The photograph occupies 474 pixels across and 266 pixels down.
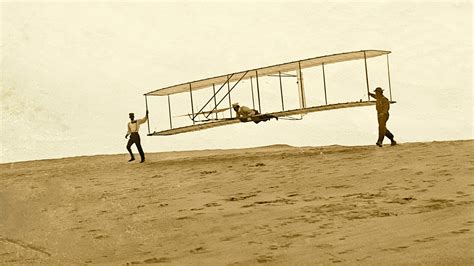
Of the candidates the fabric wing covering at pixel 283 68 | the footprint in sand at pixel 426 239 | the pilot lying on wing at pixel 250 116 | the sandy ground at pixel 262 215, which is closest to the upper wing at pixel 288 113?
the pilot lying on wing at pixel 250 116

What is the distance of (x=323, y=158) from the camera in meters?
17.5

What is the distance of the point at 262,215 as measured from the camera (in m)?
9.57

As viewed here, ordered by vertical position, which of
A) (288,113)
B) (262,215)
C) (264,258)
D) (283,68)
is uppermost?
(283,68)

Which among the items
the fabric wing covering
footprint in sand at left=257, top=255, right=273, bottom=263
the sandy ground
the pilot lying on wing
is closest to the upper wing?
the pilot lying on wing

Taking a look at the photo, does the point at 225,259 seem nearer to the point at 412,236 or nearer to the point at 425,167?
the point at 412,236

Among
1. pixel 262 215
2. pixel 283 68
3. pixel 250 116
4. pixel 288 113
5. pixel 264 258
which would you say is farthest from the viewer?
pixel 283 68

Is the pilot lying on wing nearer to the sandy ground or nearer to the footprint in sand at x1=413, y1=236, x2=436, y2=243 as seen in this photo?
the sandy ground

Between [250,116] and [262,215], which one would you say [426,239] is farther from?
[250,116]

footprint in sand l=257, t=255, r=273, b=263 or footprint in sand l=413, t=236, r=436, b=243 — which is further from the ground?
footprint in sand l=413, t=236, r=436, b=243

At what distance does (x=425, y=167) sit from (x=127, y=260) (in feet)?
25.1

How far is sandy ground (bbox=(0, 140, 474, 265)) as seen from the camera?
23.4 ft

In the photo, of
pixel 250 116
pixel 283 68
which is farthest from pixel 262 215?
pixel 283 68

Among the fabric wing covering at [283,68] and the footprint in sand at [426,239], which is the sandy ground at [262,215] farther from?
the fabric wing covering at [283,68]

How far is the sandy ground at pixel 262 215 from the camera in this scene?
281 inches
